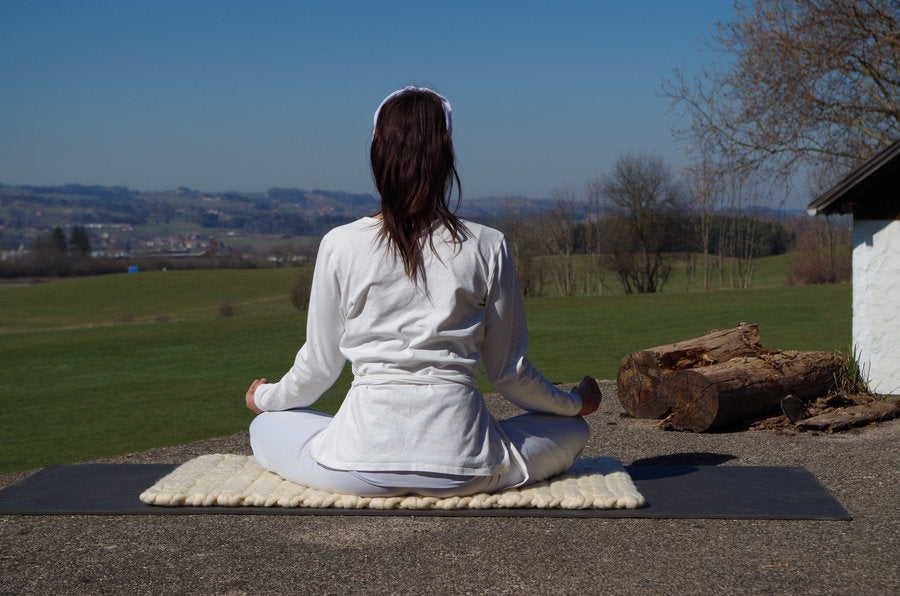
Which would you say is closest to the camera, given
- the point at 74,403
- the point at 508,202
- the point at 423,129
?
the point at 423,129

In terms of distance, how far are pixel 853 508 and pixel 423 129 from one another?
2.94m

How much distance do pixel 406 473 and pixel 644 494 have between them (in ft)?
4.19

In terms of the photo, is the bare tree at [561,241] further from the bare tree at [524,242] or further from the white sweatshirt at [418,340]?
the white sweatshirt at [418,340]

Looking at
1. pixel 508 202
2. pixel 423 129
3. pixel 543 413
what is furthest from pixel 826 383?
pixel 508 202

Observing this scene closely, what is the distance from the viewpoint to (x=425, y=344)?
13.7 feet

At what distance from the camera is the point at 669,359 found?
322 inches

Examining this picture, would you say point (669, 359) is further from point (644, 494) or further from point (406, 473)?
point (406, 473)

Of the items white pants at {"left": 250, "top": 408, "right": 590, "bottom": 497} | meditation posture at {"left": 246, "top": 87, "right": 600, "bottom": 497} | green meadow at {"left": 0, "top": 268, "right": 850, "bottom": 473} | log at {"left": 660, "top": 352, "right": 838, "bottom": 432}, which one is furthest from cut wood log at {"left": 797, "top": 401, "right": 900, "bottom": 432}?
green meadow at {"left": 0, "top": 268, "right": 850, "bottom": 473}

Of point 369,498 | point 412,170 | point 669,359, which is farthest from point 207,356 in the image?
point 412,170

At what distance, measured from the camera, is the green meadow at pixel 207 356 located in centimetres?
1108

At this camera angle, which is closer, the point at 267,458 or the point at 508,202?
the point at 267,458

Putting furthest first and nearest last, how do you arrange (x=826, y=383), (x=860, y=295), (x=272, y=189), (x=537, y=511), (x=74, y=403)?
(x=272, y=189), (x=74, y=403), (x=860, y=295), (x=826, y=383), (x=537, y=511)

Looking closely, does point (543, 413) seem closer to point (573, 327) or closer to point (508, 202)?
point (573, 327)

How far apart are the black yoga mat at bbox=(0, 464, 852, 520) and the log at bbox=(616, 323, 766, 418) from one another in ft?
9.13
